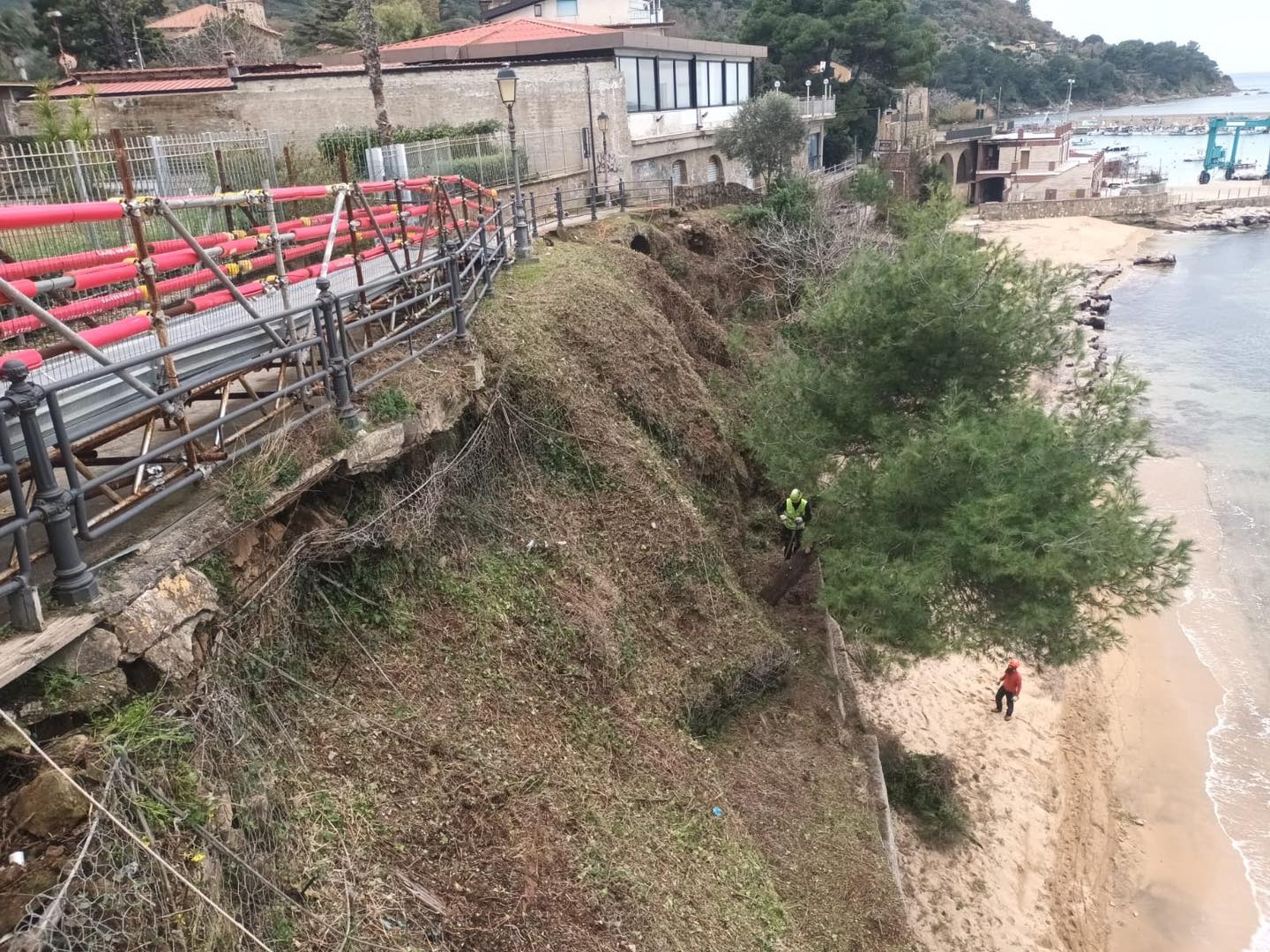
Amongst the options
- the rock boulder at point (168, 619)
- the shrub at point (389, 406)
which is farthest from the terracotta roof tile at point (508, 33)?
the rock boulder at point (168, 619)

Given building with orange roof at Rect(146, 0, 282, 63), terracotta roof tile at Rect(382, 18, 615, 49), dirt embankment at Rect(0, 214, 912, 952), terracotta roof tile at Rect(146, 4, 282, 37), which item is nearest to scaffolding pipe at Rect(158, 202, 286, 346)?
dirt embankment at Rect(0, 214, 912, 952)

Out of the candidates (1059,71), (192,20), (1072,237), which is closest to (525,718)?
(192,20)

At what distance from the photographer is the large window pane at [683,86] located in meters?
32.1

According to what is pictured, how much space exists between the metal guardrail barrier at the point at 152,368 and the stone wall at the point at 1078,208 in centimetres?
6796

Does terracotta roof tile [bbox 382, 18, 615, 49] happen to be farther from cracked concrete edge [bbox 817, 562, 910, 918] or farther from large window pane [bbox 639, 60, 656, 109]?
cracked concrete edge [bbox 817, 562, 910, 918]

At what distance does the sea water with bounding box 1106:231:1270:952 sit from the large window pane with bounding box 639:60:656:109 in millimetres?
20683

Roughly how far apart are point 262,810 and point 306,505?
2.49 m

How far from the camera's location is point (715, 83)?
35.3 m

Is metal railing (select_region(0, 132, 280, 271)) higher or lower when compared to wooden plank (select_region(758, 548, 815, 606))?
higher

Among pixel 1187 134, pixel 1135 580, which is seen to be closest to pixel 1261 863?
pixel 1135 580

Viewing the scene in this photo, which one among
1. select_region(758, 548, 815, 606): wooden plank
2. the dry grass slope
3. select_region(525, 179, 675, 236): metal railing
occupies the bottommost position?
select_region(758, 548, 815, 606): wooden plank

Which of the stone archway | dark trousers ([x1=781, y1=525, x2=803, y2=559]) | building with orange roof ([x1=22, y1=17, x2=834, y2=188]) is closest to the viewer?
dark trousers ([x1=781, y1=525, x2=803, y2=559])

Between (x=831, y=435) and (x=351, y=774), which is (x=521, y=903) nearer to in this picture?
(x=351, y=774)

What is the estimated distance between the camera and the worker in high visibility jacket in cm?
1310
